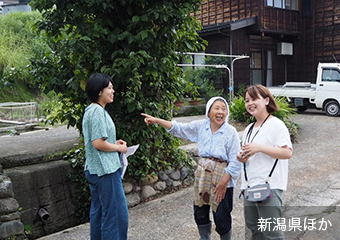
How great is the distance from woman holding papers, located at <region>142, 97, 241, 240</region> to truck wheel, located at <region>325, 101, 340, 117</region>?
11218 mm

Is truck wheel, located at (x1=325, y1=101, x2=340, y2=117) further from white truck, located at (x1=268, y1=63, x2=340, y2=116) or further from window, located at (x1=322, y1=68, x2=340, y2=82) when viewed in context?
window, located at (x1=322, y1=68, x2=340, y2=82)

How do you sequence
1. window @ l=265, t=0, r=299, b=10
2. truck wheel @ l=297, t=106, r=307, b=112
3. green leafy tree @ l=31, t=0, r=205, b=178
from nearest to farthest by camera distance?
green leafy tree @ l=31, t=0, r=205, b=178 → truck wheel @ l=297, t=106, r=307, b=112 → window @ l=265, t=0, r=299, b=10

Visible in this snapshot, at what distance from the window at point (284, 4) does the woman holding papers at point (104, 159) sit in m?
15.2

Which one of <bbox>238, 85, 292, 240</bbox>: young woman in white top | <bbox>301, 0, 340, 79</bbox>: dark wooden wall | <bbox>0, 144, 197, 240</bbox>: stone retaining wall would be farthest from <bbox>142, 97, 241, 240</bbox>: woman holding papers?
<bbox>301, 0, 340, 79</bbox>: dark wooden wall

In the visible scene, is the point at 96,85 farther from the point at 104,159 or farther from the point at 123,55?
the point at 123,55

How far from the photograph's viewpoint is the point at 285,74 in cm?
1898

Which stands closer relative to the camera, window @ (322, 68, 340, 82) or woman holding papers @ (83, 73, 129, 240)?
woman holding papers @ (83, 73, 129, 240)

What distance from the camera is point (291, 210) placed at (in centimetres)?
479

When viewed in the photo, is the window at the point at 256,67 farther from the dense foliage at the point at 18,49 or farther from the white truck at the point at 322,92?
the dense foliage at the point at 18,49

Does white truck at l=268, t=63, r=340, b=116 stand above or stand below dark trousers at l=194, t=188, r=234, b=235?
above

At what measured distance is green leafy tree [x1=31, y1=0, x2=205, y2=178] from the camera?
4.75 meters

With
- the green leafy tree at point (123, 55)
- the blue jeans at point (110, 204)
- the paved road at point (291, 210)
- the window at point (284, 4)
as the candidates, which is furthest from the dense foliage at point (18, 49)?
the blue jeans at point (110, 204)

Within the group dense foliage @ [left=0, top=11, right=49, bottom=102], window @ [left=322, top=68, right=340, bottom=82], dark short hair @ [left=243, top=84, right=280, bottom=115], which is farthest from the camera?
dense foliage @ [left=0, top=11, right=49, bottom=102]

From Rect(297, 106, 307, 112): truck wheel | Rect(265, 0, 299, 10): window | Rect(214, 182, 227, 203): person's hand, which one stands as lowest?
Rect(297, 106, 307, 112): truck wheel
